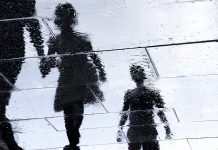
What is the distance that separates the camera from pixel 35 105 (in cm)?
391

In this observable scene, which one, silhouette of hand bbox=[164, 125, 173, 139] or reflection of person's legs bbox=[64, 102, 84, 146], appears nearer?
reflection of person's legs bbox=[64, 102, 84, 146]

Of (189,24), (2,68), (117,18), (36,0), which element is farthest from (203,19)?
(2,68)

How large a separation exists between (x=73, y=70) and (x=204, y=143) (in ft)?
11.1

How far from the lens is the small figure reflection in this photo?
12.0 ft

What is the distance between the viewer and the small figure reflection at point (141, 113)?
367cm

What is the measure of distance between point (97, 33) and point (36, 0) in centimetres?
54

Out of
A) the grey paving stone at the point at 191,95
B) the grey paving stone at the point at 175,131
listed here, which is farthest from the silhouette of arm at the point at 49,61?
the grey paving stone at the point at 175,131

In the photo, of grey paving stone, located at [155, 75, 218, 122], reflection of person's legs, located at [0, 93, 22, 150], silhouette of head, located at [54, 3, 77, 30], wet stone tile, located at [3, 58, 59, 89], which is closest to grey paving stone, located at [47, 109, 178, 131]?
grey paving stone, located at [155, 75, 218, 122]

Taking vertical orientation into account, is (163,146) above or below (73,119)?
above

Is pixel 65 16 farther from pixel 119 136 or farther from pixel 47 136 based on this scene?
pixel 119 136

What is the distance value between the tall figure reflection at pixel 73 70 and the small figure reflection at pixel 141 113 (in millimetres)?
330

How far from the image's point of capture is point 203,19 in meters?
2.72

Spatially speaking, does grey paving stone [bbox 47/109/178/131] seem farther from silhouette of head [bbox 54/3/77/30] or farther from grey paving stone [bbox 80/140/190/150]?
silhouette of head [bbox 54/3/77/30]

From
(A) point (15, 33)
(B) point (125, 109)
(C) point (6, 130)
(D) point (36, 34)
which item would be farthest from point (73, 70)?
(C) point (6, 130)
